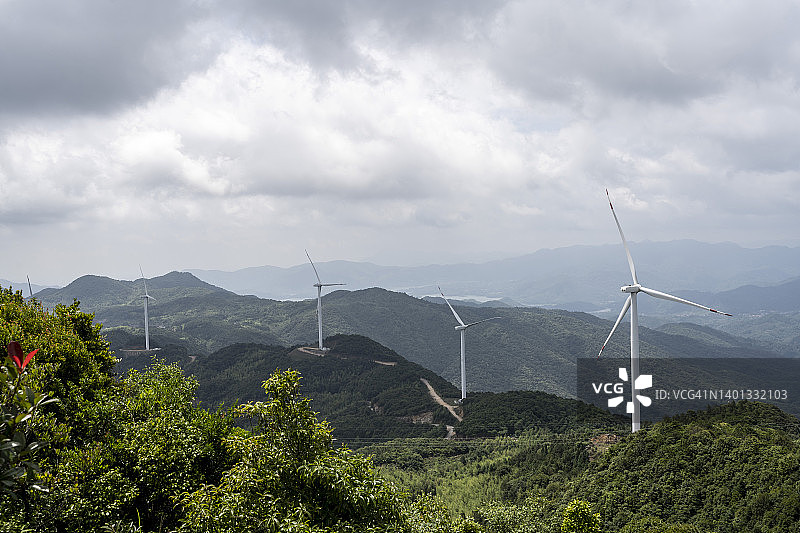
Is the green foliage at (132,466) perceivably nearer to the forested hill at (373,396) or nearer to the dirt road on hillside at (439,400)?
the forested hill at (373,396)

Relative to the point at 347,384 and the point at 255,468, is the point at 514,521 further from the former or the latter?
the point at 347,384

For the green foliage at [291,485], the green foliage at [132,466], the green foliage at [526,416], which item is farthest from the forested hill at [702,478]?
the green foliage at [132,466]

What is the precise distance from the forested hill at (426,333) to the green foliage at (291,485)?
9919 centimetres

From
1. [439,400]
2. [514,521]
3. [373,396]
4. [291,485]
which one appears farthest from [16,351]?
[373,396]

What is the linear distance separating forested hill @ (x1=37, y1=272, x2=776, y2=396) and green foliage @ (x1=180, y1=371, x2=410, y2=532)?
99.2m

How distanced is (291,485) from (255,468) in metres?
0.66

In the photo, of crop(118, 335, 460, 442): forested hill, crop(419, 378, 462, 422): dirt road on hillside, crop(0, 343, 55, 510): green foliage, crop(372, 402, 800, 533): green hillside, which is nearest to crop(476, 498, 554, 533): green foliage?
crop(372, 402, 800, 533): green hillside

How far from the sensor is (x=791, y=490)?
20.8 m

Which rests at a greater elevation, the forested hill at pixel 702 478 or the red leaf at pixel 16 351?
the red leaf at pixel 16 351

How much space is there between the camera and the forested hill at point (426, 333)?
122750 mm

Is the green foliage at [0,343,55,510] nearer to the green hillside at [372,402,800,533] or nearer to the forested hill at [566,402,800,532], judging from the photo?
the green hillside at [372,402,800,533]

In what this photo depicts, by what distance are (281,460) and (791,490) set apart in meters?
21.5

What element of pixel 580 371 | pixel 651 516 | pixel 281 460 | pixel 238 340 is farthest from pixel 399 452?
pixel 238 340

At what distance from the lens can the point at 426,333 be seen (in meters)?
150
